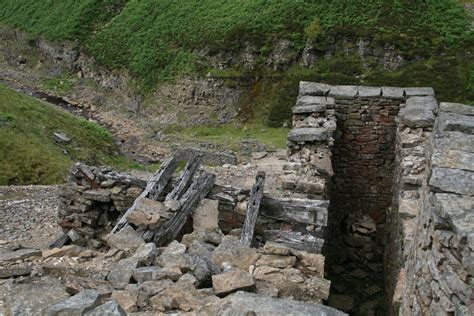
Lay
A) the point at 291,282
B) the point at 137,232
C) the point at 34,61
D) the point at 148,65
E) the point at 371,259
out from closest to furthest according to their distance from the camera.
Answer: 1. the point at 291,282
2. the point at 137,232
3. the point at 371,259
4. the point at 148,65
5. the point at 34,61

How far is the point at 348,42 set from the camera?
29.2 m

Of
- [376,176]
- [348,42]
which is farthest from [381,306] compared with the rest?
[348,42]

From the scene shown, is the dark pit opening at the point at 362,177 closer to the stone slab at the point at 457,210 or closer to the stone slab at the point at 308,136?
the stone slab at the point at 308,136

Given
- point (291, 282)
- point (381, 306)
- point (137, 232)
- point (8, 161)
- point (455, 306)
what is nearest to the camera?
point (455, 306)

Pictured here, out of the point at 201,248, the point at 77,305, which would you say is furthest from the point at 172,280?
the point at 77,305

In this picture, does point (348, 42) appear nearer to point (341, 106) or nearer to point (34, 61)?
point (341, 106)

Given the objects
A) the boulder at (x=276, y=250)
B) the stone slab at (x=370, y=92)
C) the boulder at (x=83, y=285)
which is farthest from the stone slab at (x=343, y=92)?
the boulder at (x=83, y=285)

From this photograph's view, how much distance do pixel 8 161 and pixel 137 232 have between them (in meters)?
13.2

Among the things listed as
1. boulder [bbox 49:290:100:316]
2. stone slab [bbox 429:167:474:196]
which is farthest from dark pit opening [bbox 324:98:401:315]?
boulder [bbox 49:290:100:316]

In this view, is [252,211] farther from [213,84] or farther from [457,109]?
[213,84]

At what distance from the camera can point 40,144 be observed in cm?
2116

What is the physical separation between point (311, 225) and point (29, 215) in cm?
959

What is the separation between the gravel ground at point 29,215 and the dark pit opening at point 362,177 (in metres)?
7.16

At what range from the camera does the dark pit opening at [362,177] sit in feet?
45.4
